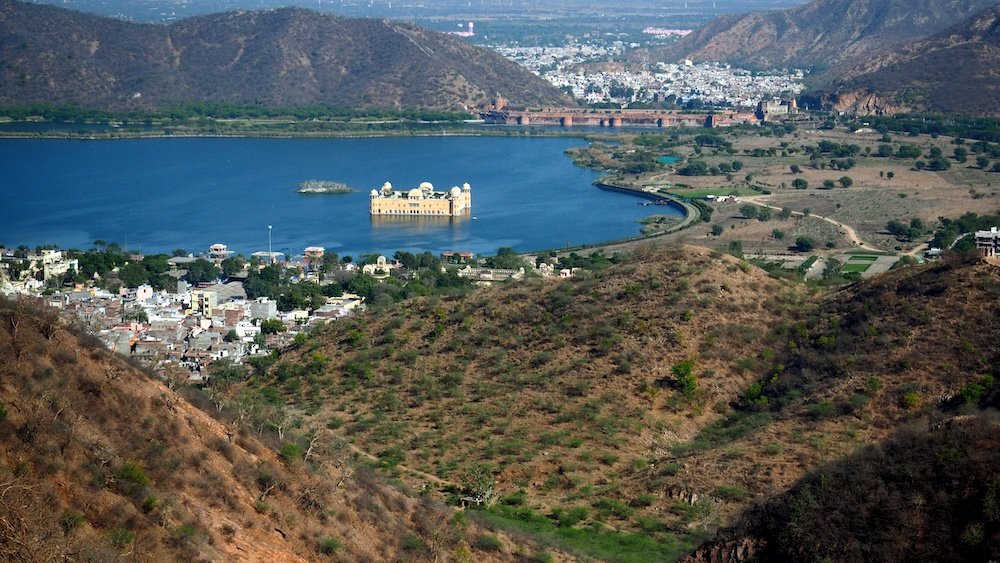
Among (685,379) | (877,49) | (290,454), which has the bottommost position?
(877,49)

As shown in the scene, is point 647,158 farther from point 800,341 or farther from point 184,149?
point 800,341

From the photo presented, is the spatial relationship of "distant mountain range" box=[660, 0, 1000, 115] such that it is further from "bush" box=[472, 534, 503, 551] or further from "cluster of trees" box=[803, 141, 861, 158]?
"bush" box=[472, 534, 503, 551]

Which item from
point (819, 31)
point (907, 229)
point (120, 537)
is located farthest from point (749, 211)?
point (819, 31)

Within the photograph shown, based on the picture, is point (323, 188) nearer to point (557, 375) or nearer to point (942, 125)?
point (942, 125)

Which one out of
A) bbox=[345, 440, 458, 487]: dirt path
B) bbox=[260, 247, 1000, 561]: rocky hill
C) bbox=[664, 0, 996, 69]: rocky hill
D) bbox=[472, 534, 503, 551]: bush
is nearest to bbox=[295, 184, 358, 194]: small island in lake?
bbox=[260, 247, 1000, 561]: rocky hill

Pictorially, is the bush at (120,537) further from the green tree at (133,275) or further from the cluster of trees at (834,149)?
the cluster of trees at (834,149)

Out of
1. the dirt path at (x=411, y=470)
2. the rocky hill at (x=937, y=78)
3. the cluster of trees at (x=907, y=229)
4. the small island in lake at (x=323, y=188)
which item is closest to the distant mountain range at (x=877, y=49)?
the rocky hill at (x=937, y=78)
